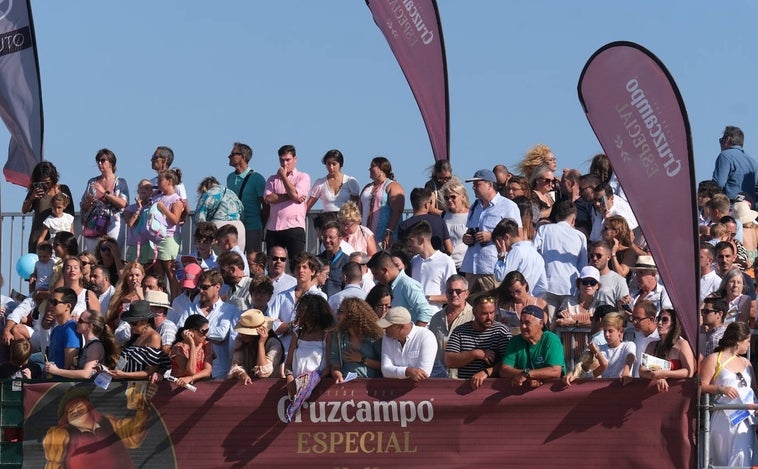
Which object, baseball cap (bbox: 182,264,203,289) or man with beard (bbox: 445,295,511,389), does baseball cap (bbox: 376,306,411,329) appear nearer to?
man with beard (bbox: 445,295,511,389)

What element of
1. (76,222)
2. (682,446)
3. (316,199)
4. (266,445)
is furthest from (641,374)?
(76,222)

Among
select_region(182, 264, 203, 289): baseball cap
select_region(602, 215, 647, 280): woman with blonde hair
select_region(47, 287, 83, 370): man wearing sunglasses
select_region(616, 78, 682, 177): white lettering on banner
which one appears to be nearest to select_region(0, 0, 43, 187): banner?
select_region(182, 264, 203, 289): baseball cap

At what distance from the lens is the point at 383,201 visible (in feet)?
57.6

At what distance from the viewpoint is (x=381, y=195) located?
690 inches

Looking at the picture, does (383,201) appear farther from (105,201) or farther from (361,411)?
(361,411)

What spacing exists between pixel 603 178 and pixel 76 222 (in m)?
6.63

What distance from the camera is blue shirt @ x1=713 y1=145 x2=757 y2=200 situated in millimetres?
18594

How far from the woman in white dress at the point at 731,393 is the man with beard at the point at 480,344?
160cm

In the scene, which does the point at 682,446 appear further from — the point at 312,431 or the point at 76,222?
the point at 76,222

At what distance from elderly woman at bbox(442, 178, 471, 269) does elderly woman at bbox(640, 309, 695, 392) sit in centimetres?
399

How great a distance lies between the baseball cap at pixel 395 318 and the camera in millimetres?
12391

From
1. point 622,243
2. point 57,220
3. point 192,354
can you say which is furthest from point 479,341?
point 57,220

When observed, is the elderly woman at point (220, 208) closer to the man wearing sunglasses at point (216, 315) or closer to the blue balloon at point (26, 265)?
the blue balloon at point (26, 265)

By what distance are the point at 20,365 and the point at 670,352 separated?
20.1 ft
